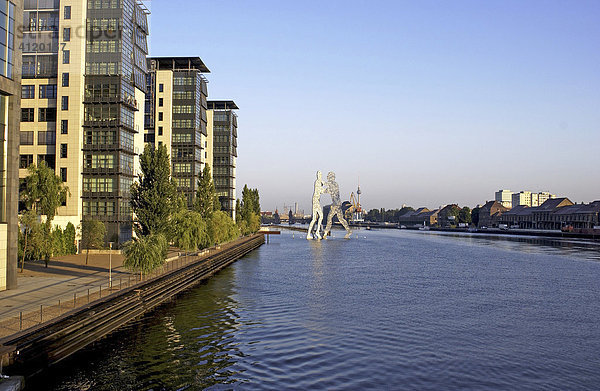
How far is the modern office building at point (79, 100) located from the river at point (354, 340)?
93.5 ft

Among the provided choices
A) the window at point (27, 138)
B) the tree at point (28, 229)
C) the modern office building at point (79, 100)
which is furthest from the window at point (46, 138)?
the tree at point (28, 229)

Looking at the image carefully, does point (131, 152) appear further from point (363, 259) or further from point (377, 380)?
point (377, 380)

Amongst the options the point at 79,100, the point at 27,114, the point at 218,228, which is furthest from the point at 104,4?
the point at 218,228

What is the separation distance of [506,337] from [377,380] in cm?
1332

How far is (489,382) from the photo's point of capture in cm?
2623

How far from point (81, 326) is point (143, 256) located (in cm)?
1628

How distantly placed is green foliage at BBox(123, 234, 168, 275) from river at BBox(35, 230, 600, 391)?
414 cm

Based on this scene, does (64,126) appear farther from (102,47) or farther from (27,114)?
(102,47)

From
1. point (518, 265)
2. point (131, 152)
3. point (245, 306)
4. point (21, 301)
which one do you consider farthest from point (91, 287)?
point (518, 265)

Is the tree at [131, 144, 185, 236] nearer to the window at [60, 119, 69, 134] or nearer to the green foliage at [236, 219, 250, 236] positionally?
the window at [60, 119, 69, 134]

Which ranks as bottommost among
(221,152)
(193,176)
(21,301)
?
(21,301)

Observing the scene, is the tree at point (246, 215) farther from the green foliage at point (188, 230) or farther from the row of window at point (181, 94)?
the green foliage at point (188, 230)

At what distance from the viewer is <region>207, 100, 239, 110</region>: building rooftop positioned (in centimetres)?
15162

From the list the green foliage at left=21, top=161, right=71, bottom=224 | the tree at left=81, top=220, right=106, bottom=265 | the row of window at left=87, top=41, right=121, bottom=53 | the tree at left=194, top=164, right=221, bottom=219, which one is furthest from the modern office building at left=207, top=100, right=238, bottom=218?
the green foliage at left=21, top=161, right=71, bottom=224
